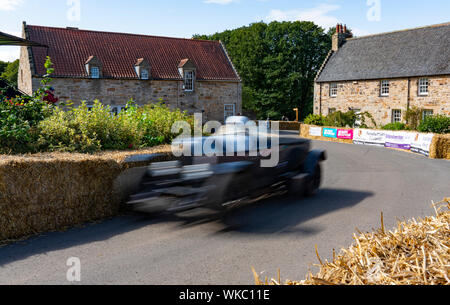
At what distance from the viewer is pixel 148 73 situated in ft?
117

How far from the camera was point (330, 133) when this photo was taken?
29.9m

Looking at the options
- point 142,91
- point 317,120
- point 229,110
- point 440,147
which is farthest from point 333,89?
point 440,147

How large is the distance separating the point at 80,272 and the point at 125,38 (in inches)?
1404

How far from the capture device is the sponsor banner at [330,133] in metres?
29.4

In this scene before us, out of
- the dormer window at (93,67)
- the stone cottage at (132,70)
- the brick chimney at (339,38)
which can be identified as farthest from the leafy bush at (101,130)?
the brick chimney at (339,38)

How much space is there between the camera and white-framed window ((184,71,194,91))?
3762cm

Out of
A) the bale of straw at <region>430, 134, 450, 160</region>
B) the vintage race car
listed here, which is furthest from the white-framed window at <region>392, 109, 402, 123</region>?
the vintage race car

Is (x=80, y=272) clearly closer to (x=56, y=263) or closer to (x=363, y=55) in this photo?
(x=56, y=263)

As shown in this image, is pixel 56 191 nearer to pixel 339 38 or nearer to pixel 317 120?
pixel 317 120

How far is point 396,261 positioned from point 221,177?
14.9 feet

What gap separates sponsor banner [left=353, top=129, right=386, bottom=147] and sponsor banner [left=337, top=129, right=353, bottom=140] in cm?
44
